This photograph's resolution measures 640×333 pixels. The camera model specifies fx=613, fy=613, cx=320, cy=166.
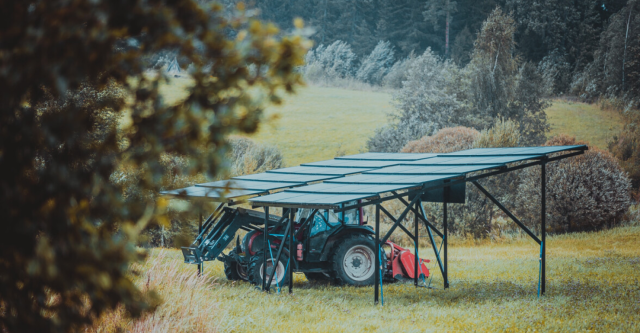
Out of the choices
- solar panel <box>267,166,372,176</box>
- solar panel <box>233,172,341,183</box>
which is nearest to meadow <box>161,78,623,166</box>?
solar panel <box>267,166,372,176</box>

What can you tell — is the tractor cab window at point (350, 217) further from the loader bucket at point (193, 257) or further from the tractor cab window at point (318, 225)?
the loader bucket at point (193, 257)

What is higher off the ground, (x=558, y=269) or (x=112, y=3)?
(x=112, y=3)

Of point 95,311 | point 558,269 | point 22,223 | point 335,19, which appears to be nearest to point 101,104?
point 22,223

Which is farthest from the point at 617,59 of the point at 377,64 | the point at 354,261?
the point at 354,261

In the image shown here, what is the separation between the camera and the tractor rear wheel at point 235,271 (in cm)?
1352

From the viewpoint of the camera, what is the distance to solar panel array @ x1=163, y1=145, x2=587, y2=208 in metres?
9.90

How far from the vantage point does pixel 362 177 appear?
39.9 ft

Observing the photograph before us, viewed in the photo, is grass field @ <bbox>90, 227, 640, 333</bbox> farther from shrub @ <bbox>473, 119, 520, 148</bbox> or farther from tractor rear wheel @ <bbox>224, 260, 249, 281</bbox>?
shrub @ <bbox>473, 119, 520, 148</bbox>

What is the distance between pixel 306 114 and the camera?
Result: 45.4 meters

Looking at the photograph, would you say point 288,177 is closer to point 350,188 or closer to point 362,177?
point 362,177

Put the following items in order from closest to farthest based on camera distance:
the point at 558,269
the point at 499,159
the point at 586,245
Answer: the point at 499,159
the point at 558,269
the point at 586,245

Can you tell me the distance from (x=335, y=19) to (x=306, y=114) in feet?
42.5

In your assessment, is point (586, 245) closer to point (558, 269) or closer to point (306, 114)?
point (558, 269)

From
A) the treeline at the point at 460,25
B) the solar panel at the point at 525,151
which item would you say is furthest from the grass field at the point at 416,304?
the treeline at the point at 460,25
